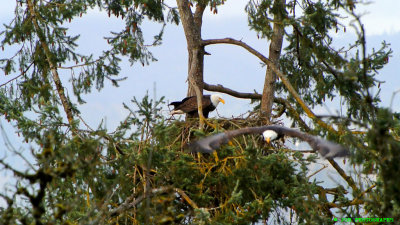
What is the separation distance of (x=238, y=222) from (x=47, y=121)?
280 centimetres

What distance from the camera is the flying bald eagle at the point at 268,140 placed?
6.83 m

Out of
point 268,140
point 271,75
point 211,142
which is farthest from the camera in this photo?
point 271,75

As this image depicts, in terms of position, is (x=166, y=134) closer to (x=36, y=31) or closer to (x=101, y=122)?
(x=101, y=122)

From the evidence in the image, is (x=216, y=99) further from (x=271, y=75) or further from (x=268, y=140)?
(x=268, y=140)

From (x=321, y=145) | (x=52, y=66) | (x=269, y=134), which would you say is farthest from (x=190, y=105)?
(x=321, y=145)

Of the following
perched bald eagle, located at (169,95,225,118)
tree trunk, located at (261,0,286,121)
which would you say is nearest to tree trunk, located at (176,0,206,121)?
perched bald eagle, located at (169,95,225,118)

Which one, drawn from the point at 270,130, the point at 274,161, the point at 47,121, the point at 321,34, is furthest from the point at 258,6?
the point at 47,121

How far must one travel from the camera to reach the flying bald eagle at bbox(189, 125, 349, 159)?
6.83m

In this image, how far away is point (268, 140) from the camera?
751 cm

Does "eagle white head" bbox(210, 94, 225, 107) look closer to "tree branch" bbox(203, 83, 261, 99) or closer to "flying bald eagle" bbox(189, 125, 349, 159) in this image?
"tree branch" bbox(203, 83, 261, 99)

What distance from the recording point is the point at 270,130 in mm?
7680

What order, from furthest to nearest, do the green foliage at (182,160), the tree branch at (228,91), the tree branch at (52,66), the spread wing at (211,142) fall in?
the tree branch at (228,91)
the tree branch at (52,66)
the spread wing at (211,142)
the green foliage at (182,160)

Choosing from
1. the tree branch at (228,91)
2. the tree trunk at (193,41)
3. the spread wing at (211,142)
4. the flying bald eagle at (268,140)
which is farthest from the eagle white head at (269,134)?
the tree branch at (228,91)

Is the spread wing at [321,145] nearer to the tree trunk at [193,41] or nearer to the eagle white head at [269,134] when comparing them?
the eagle white head at [269,134]
